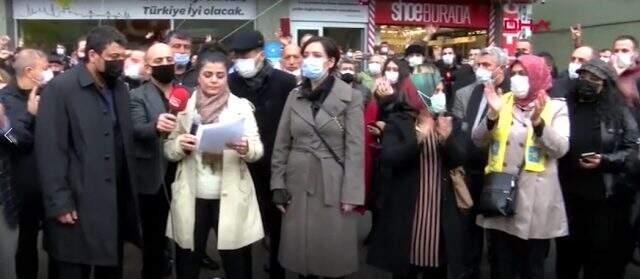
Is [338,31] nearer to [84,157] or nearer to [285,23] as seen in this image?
[285,23]

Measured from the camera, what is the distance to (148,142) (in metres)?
5.26

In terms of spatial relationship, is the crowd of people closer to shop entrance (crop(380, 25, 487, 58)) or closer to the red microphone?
the red microphone

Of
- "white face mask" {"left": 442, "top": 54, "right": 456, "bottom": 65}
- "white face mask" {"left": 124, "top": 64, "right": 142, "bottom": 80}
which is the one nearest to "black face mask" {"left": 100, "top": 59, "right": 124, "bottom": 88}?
"white face mask" {"left": 124, "top": 64, "right": 142, "bottom": 80}

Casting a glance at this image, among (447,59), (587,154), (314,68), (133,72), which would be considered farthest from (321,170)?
(447,59)

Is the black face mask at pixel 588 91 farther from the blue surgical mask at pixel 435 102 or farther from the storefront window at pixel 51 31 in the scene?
the storefront window at pixel 51 31

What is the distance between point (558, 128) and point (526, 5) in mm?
15177

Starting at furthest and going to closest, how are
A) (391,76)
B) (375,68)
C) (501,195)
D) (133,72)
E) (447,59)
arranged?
(447,59) < (375,68) < (391,76) < (133,72) < (501,195)

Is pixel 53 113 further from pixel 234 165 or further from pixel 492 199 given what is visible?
pixel 492 199

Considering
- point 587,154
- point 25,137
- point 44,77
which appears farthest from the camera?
point 44,77

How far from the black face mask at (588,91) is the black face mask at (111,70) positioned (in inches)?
122

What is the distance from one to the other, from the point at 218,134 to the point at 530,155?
203 cm

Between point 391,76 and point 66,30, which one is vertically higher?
point 66,30

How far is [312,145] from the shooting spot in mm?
5016

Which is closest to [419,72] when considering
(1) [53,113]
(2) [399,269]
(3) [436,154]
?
(3) [436,154]
